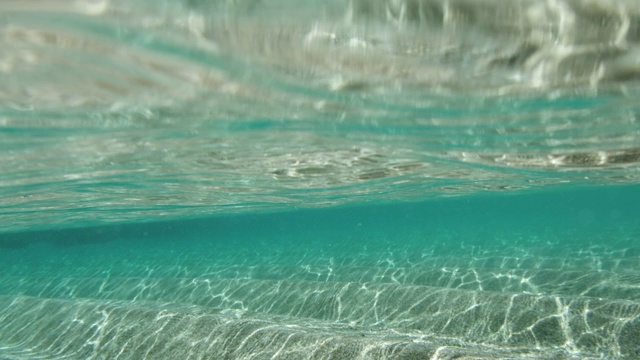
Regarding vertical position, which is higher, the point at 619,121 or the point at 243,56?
the point at 243,56

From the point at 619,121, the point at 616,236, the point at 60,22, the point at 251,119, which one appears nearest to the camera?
the point at 60,22

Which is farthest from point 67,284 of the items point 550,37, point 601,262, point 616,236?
point 616,236

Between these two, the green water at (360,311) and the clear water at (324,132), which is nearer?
the clear water at (324,132)

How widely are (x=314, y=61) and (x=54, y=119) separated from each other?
6.10m

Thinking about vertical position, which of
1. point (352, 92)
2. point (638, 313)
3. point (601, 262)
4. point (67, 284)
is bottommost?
point (67, 284)

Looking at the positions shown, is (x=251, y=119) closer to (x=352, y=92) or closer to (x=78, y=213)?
(x=352, y=92)

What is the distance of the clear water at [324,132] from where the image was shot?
5340 millimetres

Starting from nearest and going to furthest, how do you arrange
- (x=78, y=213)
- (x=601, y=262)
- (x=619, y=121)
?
(x=619, y=121), (x=601, y=262), (x=78, y=213)

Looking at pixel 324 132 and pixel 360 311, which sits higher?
pixel 324 132

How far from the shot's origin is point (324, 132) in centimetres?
1048

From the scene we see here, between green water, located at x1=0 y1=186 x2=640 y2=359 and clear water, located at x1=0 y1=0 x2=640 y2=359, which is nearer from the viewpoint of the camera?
clear water, located at x1=0 y1=0 x2=640 y2=359

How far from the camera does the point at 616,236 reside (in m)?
22.2

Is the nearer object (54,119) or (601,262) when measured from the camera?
(54,119)

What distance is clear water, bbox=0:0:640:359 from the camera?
210 inches
